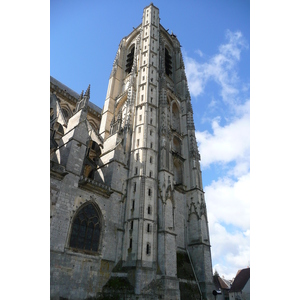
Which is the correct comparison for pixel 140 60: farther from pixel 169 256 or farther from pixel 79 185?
pixel 169 256

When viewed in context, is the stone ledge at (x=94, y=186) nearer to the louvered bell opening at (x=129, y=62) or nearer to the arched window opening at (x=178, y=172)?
the arched window opening at (x=178, y=172)

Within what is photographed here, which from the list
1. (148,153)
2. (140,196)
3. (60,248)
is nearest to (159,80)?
(148,153)

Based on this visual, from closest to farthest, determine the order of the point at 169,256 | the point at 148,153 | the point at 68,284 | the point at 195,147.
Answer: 1. the point at 68,284
2. the point at 169,256
3. the point at 148,153
4. the point at 195,147

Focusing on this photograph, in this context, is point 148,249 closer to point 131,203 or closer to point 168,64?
point 131,203

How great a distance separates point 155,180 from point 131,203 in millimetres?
2977

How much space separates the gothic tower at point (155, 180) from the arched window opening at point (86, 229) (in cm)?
236

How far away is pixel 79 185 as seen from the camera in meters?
17.2

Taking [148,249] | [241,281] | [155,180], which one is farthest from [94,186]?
[241,281]

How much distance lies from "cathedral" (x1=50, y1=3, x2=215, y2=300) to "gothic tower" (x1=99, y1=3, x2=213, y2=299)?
0.09 metres

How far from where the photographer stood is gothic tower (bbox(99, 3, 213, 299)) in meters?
17.9

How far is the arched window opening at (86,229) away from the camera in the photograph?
15.9m

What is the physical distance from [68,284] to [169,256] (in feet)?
25.2

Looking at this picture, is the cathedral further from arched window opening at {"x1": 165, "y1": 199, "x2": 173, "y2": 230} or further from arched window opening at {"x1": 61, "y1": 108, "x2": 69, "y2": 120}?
arched window opening at {"x1": 61, "y1": 108, "x2": 69, "y2": 120}

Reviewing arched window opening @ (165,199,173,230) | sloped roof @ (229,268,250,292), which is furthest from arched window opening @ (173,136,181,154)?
sloped roof @ (229,268,250,292)
